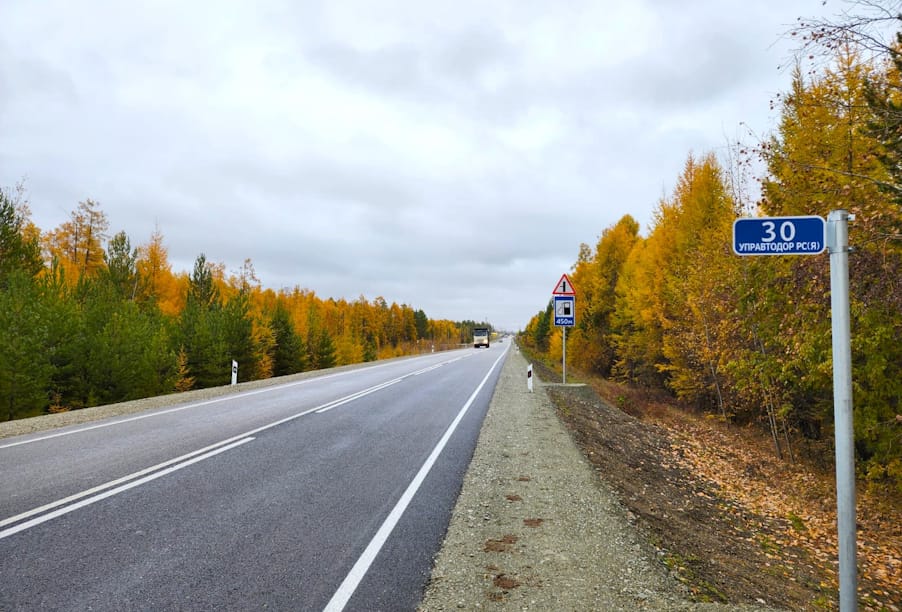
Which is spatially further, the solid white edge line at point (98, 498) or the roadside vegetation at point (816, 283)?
the roadside vegetation at point (816, 283)

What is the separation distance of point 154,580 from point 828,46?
293 inches

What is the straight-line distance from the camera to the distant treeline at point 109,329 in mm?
14086

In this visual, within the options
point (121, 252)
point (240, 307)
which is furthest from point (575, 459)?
point (121, 252)

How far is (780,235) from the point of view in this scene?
325 centimetres

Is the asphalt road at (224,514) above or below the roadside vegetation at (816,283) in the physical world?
below

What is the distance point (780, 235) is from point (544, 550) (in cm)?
318

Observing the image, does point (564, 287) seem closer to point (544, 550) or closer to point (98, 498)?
point (544, 550)

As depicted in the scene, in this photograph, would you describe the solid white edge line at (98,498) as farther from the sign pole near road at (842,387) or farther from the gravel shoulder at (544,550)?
the sign pole near road at (842,387)

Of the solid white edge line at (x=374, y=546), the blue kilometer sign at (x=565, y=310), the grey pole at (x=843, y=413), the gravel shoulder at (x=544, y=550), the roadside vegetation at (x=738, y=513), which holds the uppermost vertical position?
the blue kilometer sign at (x=565, y=310)

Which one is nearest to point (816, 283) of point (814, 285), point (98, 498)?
point (814, 285)

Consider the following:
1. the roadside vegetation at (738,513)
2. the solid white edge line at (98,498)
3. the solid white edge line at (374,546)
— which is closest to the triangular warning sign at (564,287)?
the roadside vegetation at (738,513)

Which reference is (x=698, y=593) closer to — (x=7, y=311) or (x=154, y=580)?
(x=154, y=580)

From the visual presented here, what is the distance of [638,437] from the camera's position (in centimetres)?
1157

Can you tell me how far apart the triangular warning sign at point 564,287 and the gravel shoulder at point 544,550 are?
8.08 metres
